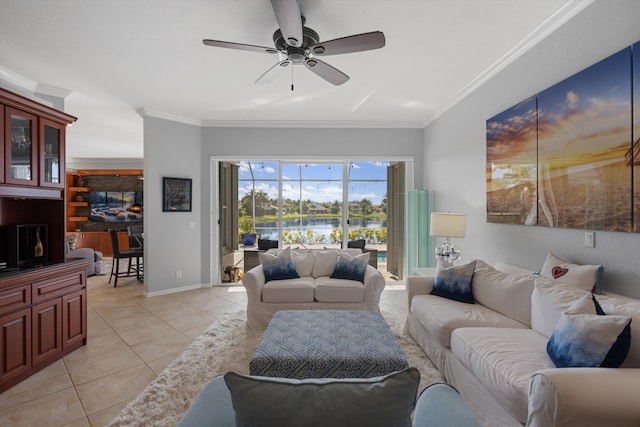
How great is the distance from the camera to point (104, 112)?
15.4ft

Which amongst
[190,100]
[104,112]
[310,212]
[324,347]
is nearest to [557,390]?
[324,347]

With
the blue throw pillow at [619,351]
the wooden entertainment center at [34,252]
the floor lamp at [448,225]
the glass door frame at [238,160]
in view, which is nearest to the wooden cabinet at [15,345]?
the wooden entertainment center at [34,252]

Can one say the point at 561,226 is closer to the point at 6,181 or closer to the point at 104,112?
the point at 6,181

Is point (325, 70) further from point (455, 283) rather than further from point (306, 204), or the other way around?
point (306, 204)

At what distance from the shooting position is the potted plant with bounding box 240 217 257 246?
5371 mm

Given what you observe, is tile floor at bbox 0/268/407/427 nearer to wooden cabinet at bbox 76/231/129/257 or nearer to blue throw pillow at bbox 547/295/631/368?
blue throw pillow at bbox 547/295/631/368

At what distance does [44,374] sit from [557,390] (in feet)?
11.4

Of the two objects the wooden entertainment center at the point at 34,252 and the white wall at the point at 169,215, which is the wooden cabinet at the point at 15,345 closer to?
the wooden entertainment center at the point at 34,252

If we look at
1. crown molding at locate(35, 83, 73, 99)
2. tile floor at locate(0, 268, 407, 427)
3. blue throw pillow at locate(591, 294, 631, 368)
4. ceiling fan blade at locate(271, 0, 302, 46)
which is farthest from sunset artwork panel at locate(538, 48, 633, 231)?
crown molding at locate(35, 83, 73, 99)

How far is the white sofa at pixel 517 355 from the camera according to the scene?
3.90 ft

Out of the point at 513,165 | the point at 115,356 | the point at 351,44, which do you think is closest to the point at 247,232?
the point at 115,356

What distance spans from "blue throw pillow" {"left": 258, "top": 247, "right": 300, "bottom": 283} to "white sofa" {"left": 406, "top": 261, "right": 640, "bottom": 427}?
144 centimetres

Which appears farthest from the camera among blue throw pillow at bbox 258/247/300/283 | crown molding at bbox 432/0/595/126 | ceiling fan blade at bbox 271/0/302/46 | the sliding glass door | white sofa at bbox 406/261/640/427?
the sliding glass door

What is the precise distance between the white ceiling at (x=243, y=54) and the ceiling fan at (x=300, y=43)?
0.26 m
